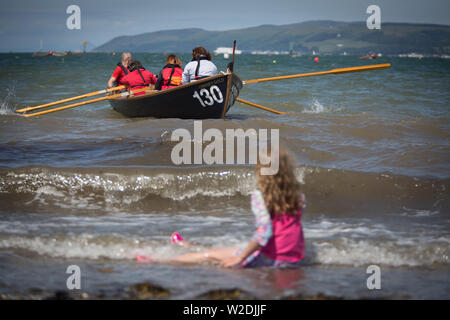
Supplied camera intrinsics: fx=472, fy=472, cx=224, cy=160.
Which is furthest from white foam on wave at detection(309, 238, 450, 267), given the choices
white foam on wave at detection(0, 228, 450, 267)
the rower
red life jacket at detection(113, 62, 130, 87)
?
red life jacket at detection(113, 62, 130, 87)

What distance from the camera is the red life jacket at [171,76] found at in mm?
10656

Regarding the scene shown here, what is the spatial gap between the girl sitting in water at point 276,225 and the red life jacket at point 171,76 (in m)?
7.43

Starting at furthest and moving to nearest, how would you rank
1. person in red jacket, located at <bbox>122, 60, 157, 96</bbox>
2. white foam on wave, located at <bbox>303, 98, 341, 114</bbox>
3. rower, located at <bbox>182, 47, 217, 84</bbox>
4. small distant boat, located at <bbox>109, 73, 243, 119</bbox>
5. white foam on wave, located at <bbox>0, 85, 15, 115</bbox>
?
white foam on wave, located at <bbox>0, 85, 15, 115</bbox> → white foam on wave, located at <bbox>303, 98, 341, 114</bbox> → person in red jacket, located at <bbox>122, 60, 157, 96</bbox> → rower, located at <bbox>182, 47, 217, 84</bbox> → small distant boat, located at <bbox>109, 73, 243, 119</bbox>

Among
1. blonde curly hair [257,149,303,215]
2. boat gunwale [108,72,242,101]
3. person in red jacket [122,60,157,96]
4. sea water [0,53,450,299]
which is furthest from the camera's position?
person in red jacket [122,60,157,96]

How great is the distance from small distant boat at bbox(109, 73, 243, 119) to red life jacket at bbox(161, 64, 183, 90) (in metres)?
0.46

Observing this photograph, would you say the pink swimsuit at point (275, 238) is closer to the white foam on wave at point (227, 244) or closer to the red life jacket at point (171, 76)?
the white foam on wave at point (227, 244)

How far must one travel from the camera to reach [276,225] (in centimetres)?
350

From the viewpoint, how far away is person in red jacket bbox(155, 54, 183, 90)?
1065 cm

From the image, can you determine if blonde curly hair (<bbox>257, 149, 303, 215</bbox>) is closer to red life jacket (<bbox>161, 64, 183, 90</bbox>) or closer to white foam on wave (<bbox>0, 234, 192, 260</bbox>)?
white foam on wave (<bbox>0, 234, 192, 260</bbox>)

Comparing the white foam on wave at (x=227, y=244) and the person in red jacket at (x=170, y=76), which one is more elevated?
the person in red jacket at (x=170, y=76)

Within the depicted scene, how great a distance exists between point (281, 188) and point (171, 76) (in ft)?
25.3

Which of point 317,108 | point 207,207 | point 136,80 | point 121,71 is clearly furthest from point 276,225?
point 317,108

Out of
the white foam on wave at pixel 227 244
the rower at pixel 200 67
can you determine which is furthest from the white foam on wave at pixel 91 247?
the rower at pixel 200 67

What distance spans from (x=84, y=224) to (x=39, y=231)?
45 centimetres
